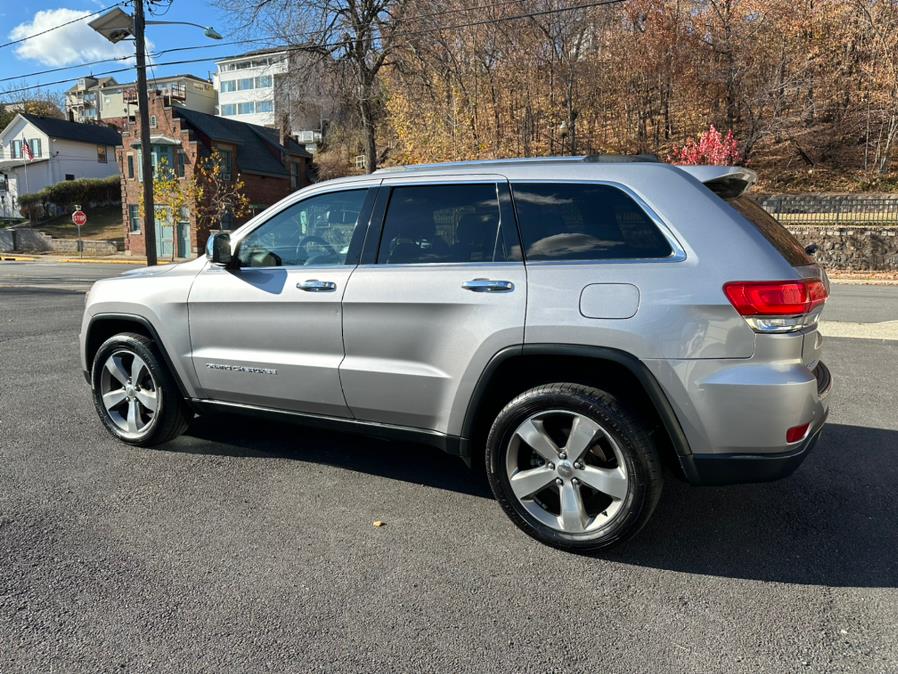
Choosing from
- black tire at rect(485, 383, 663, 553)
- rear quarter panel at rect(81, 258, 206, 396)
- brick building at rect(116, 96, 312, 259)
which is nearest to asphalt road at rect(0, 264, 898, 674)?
black tire at rect(485, 383, 663, 553)

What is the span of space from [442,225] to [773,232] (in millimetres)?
1662

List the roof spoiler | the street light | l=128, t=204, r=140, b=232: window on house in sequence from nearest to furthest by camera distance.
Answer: the roof spoiler < the street light < l=128, t=204, r=140, b=232: window on house

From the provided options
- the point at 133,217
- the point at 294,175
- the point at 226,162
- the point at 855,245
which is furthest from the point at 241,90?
the point at 855,245

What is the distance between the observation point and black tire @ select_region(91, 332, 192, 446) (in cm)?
437

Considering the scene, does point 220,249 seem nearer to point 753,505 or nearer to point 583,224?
point 583,224

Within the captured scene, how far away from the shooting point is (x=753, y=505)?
12.2ft

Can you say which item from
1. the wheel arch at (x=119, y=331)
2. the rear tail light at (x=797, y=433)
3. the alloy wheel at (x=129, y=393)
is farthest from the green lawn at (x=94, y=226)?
the rear tail light at (x=797, y=433)

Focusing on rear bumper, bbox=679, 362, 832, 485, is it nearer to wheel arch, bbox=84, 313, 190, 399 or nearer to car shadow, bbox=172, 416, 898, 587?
car shadow, bbox=172, 416, 898, 587

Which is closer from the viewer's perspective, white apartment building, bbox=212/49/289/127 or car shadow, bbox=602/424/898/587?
car shadow, bbox=602/424/898/587

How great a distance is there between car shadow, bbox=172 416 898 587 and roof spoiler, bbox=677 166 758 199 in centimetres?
173

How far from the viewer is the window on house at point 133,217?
40.1 m

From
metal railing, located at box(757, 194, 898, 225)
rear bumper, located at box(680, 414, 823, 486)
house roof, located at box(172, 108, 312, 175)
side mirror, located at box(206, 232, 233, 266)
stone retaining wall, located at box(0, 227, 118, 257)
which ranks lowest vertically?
stone retaining wall, located at box(0, 227, 118, 257)

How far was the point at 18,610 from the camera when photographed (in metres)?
2.66

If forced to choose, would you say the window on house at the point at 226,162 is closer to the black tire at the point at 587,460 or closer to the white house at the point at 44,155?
the white house at the point at 44,155
